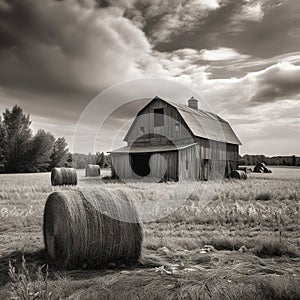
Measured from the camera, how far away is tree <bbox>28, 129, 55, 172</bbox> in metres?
58.6

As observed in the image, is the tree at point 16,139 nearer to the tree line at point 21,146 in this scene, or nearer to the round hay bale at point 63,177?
the tree line at point 21,146

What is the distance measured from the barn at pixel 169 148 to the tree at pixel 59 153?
3686 centimetres

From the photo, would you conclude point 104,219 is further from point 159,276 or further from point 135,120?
point 135,120

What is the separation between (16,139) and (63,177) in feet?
129

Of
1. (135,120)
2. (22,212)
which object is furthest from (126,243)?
(135,120)

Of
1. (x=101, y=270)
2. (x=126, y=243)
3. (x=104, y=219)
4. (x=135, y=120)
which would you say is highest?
(x=135, y=120)

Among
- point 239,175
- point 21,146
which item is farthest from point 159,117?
point 21,146

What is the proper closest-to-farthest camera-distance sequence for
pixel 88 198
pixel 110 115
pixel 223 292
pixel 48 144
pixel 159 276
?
pixel 223 292, pixel 159 276, pixel 88 198, pixel 110 115, pixel 48 144

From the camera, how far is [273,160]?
74.6 meters

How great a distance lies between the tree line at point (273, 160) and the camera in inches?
2771

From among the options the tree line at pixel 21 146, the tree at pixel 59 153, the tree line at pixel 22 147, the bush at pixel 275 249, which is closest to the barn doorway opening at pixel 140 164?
the bush at pixel 275 249

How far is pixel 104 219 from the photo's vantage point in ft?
18.0

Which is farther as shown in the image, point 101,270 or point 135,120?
point 135,120

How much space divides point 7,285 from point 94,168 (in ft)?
91.5
